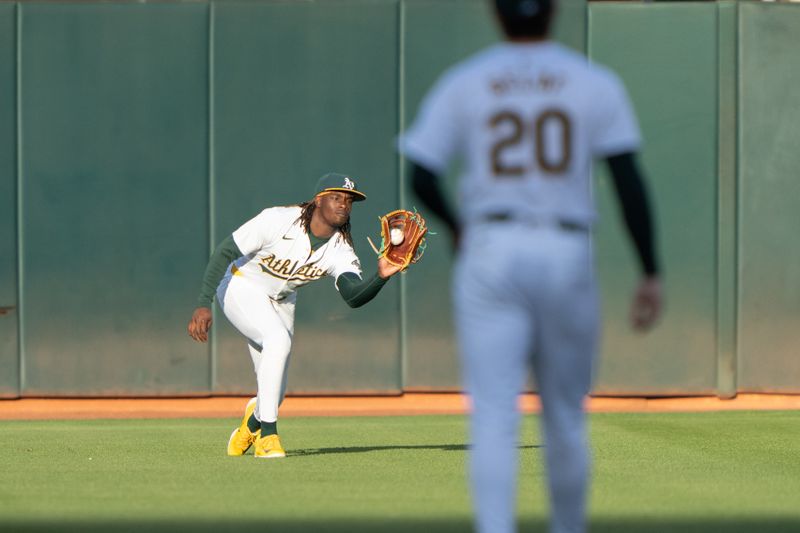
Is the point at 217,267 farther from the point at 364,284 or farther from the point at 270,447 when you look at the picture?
the point at 270,447

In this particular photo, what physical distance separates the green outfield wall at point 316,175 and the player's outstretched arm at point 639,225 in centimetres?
939

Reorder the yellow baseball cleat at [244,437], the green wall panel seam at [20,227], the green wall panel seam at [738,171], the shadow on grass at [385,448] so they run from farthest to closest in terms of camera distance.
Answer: the green wall panel seam at [738,171] → the green wall panel seam at [20,227] → the shadow on grass at [385,448] → the yellow baseball cleat at [244,437]

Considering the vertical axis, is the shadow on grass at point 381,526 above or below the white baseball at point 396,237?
below

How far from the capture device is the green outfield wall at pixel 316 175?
45.3ft

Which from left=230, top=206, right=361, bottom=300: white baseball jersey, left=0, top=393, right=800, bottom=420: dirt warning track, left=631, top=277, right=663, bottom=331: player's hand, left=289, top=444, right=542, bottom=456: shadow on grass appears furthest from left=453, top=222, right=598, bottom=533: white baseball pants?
left=0, top=393, right=800, bottom=420: dirt warning track

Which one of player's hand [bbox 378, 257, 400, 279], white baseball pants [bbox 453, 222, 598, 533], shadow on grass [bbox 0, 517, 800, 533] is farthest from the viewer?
player's hand [bbox 378, 257, 400, 279]

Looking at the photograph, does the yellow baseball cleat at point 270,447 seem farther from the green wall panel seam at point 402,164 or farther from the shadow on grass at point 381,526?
the green wall panel seam at point 402,164

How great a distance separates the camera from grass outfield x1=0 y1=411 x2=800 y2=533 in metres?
6.52

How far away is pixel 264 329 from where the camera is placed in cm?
932

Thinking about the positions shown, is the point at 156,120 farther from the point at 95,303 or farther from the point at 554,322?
the point at 554,322

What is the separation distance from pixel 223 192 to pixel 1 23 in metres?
2.53

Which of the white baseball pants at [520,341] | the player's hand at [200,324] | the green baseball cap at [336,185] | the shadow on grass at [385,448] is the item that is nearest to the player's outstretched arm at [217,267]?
the player's hand at [200,324]

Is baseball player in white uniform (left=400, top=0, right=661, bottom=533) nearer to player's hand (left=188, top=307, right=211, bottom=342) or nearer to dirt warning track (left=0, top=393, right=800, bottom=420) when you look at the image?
player's hand (left=188, top=307, right=211, bottom=342)

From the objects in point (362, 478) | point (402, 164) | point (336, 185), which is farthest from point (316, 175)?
point (362, 478)
